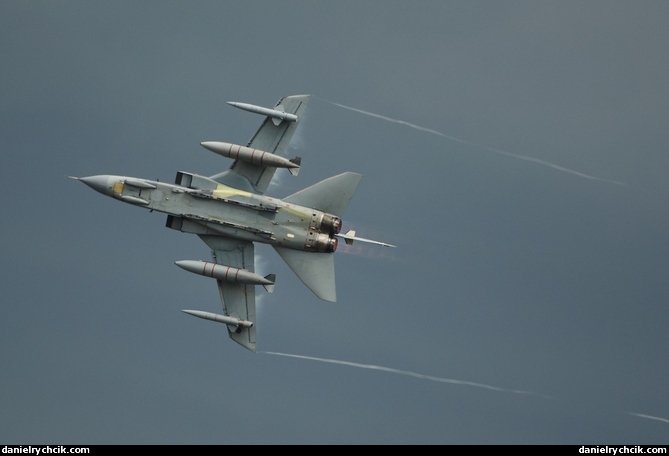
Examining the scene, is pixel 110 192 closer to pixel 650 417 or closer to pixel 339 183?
pixel 339 183

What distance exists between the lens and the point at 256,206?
45812 mm

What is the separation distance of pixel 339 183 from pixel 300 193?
4.80 feet

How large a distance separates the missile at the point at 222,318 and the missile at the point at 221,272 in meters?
1.50

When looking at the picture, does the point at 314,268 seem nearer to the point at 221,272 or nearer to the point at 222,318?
the point at 221,272

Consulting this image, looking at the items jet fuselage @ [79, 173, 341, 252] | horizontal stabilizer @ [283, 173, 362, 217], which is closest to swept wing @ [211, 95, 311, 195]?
jet fuselage @ [79, 173, 341, 252]

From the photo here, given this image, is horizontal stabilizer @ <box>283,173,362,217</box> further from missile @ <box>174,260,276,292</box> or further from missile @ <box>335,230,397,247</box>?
missile @ <box>174,260,276,292</box>

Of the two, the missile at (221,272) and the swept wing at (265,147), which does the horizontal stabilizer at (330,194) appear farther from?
the missile at (221,272)

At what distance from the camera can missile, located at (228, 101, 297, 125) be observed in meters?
46.1

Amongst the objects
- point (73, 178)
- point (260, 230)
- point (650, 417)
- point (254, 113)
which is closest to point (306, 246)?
point (260, 230)

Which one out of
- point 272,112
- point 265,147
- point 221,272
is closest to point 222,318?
point 221,272

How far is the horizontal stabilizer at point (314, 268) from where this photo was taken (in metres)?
46.5

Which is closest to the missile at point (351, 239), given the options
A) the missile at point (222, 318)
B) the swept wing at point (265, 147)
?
the swept wing at point (265, 147)

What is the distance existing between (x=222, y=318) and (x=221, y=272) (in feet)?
6.28

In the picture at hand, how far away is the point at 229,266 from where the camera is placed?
46.8 meters
